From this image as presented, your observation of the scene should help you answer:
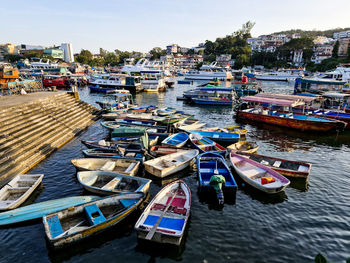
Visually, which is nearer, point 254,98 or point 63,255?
point 63,255

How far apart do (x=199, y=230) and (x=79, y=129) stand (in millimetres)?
18863

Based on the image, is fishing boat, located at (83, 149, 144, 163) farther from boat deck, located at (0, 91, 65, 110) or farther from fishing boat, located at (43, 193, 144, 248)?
boat deck, located at (0, 91, 65, 110)

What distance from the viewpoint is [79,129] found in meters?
23.7

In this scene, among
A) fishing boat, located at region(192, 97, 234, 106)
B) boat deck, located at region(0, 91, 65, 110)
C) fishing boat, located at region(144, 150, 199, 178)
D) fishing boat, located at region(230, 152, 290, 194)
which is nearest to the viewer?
fishing boat, located at region(230, 152, 290, 194)

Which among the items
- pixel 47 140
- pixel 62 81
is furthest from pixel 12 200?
pixel 62 81

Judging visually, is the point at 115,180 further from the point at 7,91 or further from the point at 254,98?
the point at 7,91

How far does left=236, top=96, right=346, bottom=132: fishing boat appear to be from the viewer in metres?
24.2

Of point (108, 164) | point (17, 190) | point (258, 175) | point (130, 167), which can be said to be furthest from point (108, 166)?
point (258, 175)

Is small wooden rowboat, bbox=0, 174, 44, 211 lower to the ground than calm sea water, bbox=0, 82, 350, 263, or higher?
higher

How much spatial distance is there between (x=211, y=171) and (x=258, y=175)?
128 inches

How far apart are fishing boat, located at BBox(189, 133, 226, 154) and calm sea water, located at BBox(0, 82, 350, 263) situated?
3316mm

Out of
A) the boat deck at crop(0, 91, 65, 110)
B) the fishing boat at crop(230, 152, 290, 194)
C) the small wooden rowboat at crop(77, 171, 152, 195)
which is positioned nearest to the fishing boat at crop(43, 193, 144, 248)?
the small wooden rowboat at crop(77, 171, 152, 195)

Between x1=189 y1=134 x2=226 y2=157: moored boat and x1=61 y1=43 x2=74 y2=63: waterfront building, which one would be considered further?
x1=61 y1=43 x2=74 y2=63: waterfront building

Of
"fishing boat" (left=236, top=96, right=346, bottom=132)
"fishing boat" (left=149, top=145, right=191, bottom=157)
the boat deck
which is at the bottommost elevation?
"fishing boat" (left=149, top=145, right=191, bottom=157)
